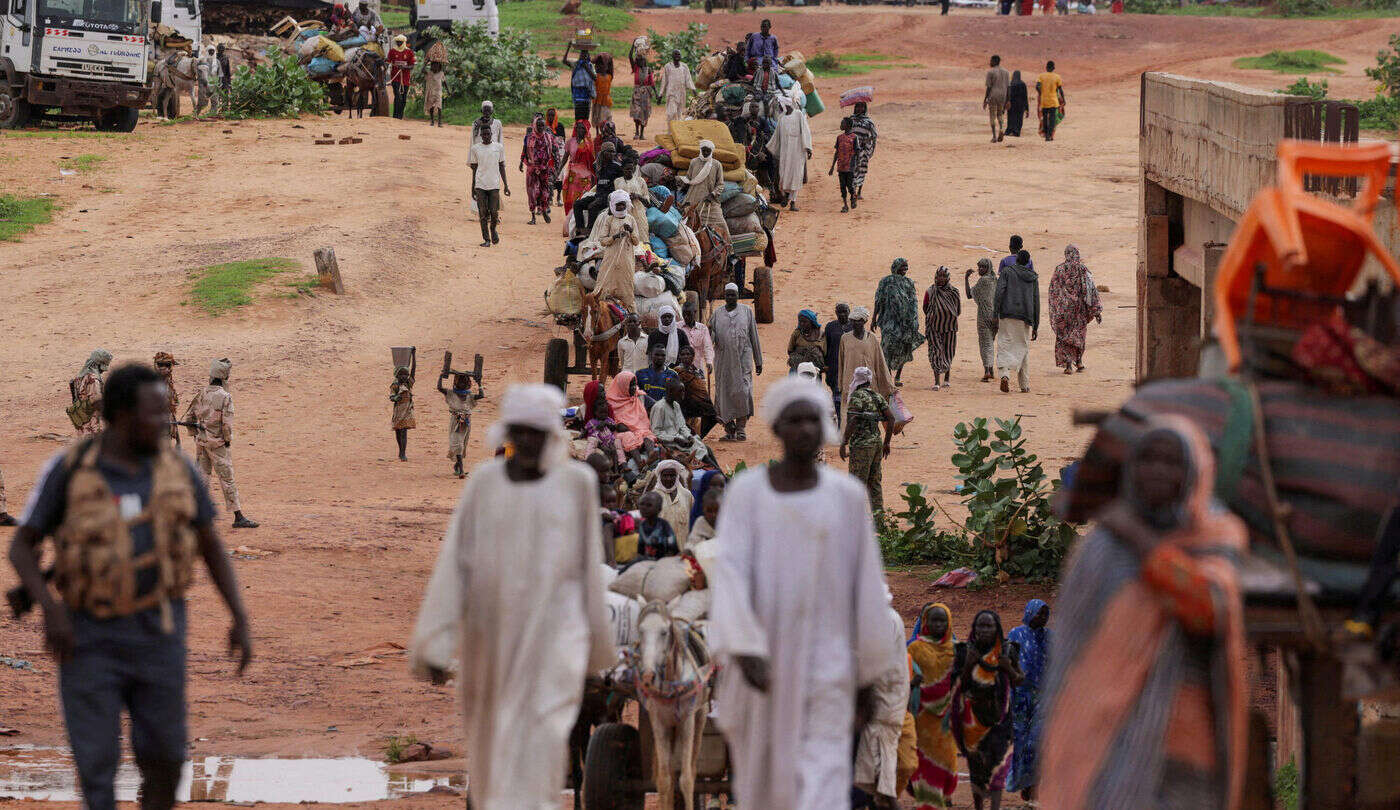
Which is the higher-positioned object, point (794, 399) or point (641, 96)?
point (641, 96)

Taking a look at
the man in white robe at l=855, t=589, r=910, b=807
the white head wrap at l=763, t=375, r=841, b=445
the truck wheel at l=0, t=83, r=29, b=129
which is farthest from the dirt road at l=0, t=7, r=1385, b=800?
the white head wrap at l=763, t=375, r=841, b=445

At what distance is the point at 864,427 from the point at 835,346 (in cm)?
295

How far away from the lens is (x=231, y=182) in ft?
98.0

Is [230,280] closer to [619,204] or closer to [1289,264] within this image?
[619,204]

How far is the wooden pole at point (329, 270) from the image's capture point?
23.6m

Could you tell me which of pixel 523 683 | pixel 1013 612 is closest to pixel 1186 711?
pixel 523 683

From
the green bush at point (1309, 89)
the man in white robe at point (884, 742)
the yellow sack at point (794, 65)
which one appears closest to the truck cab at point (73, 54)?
the yellow sack at point (794, 65)

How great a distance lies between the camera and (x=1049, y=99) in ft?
120

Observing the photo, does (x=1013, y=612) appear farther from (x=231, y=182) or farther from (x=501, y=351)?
(x=231, y=182)

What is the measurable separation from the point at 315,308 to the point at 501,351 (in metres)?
2.90

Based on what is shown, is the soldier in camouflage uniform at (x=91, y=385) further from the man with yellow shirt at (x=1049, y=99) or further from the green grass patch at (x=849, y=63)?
the green grass patch at (x=849, y=63)

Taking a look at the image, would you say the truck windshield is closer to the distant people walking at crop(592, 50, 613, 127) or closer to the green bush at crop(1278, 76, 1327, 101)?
the distant people walking at crop(592, 50, 613, 127)

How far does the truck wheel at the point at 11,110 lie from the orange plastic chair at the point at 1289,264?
101 ft

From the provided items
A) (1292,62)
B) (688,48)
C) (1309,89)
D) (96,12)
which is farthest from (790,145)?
(1292,62)
